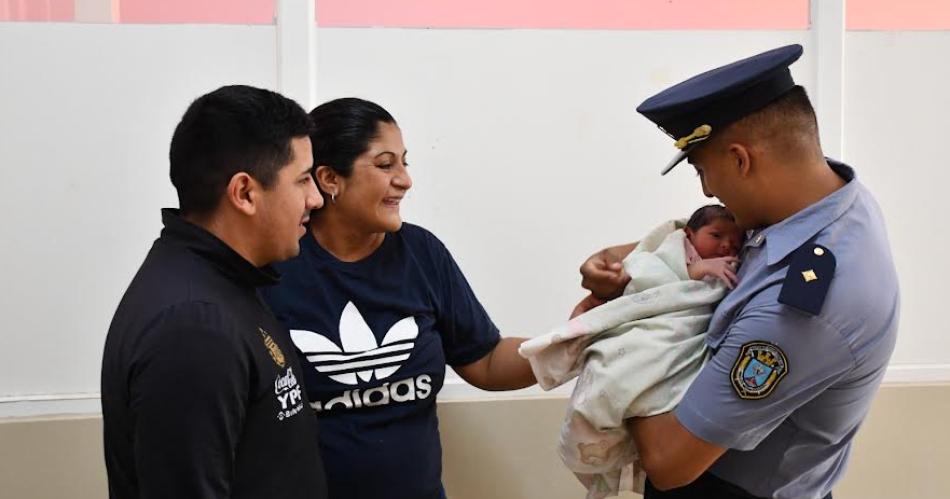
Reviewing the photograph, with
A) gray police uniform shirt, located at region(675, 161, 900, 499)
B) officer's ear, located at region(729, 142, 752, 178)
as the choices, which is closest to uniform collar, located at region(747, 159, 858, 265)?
gray police uniform shirt, located at region(675, 161, 900, 499)

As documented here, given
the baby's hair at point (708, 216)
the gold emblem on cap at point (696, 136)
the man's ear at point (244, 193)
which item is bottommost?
the baby's hair at point (708, 216)

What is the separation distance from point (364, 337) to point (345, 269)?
0.15m

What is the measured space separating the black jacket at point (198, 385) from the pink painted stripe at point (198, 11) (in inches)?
50.5

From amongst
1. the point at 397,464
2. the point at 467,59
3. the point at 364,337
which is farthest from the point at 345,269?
the point at 467,59

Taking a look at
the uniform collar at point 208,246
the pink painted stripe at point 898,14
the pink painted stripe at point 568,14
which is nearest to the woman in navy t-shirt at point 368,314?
the uniform collar at point 208,246

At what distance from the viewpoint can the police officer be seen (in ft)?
4.15

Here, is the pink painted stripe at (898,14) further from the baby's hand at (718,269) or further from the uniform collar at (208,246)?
the uniform collar at (208,246)

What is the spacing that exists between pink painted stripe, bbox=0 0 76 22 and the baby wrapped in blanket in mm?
1694

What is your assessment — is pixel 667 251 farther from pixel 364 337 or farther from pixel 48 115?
pixel 48 115

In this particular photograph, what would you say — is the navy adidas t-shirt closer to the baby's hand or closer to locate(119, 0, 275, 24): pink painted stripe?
the baby's hand

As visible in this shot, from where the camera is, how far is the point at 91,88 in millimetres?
2344

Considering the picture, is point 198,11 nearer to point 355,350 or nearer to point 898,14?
point 355,350

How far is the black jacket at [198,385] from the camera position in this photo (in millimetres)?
1101

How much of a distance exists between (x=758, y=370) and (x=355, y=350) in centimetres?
79
